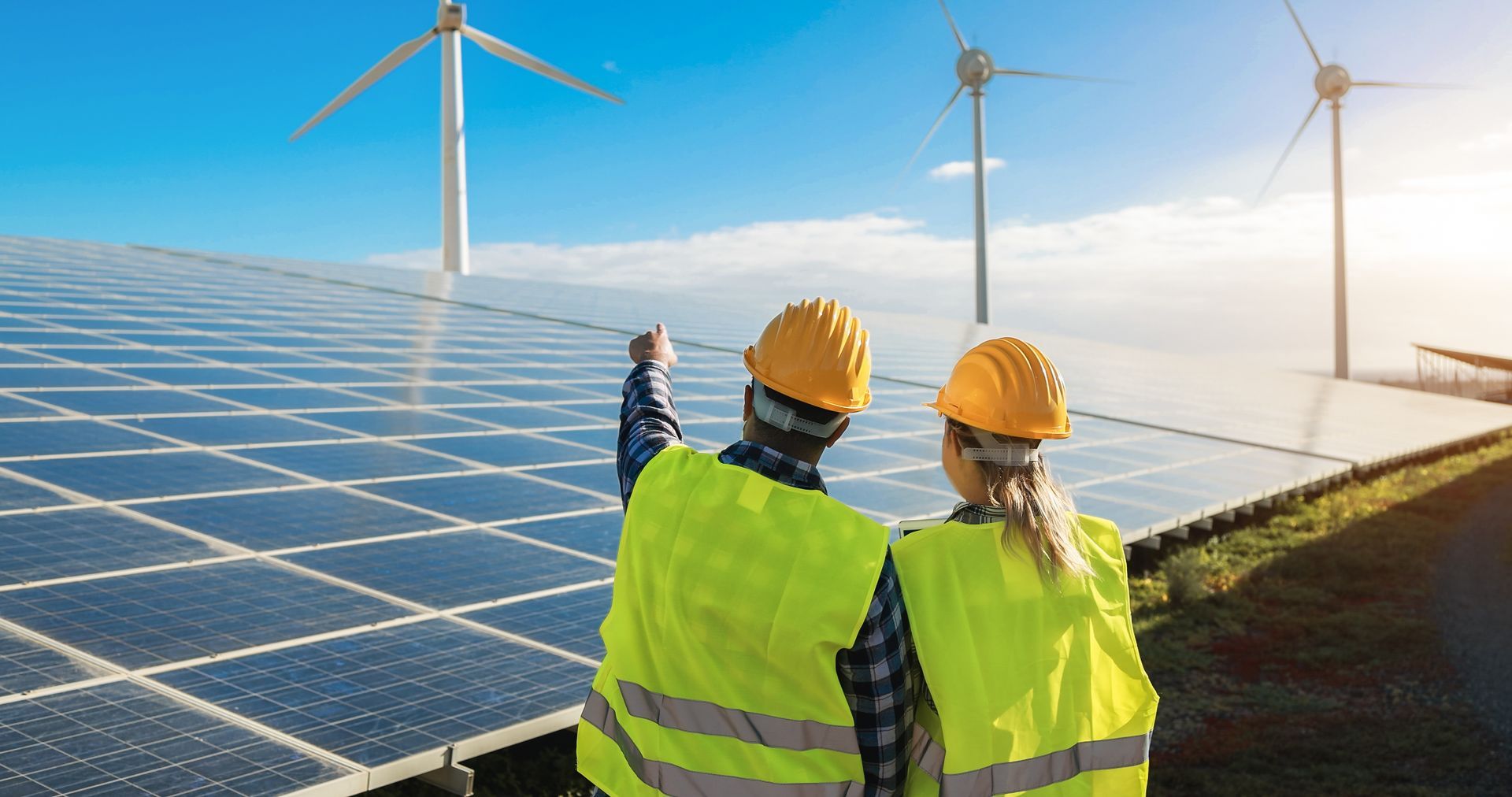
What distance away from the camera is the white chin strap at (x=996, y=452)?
3.55 meters

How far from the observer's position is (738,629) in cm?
321

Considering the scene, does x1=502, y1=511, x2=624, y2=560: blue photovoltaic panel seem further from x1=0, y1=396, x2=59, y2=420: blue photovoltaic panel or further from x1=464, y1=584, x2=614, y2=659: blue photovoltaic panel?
x1=0, y1=396, x2=59, y2=420: blue photovoltaic panel

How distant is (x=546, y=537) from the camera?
7.82 meters

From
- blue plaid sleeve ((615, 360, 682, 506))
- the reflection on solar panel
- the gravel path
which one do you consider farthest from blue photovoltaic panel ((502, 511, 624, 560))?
the gravel path

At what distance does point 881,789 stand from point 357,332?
15122 millimetres

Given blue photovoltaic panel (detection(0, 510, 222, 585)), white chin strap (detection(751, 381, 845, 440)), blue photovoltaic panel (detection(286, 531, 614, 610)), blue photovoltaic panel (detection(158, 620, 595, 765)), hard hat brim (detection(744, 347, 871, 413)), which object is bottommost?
blue photovoltaic panel (detection(158, 620, 595, 765))

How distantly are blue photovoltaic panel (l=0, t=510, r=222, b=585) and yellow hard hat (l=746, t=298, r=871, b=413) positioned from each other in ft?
14.7

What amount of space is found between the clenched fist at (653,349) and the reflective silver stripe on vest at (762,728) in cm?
137

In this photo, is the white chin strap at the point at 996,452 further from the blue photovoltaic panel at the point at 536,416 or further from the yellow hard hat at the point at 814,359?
the blue photovoltaic panel at the point at 536,416

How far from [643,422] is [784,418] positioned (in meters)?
0.62

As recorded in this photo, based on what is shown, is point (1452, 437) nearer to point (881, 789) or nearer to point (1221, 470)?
point (1221, 470)

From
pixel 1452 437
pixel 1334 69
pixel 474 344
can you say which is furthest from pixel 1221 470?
pixel 1334 69

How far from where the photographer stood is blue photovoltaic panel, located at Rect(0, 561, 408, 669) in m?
5.34

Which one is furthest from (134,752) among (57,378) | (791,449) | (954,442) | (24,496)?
(57,378)
